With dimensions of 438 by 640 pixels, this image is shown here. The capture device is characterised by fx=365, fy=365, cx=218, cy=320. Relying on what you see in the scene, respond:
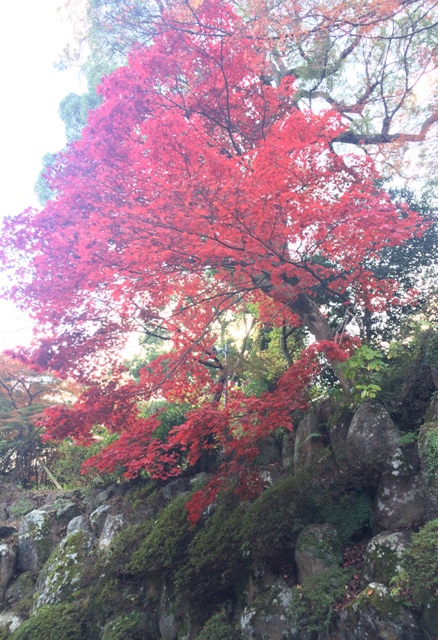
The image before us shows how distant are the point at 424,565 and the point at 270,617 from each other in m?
1.97

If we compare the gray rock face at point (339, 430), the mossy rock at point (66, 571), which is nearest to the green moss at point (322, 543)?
the gray rock face at point (339, 430)

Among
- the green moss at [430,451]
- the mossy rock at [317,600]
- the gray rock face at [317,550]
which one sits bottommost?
the mossy rock at [317,600]

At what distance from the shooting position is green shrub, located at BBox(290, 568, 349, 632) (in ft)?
12.3

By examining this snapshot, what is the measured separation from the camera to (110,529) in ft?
23.8

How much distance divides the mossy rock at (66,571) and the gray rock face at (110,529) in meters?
0.27

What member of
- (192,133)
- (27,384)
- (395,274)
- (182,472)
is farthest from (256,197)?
(27,384)

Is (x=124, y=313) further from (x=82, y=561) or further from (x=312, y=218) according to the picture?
(x=82, y=561)

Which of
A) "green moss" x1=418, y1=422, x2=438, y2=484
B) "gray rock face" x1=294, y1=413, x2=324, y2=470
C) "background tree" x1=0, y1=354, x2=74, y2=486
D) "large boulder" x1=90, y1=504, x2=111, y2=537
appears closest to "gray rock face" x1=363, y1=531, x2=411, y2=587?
"green moss" x1=418, y1=422, x2=438, y2=484

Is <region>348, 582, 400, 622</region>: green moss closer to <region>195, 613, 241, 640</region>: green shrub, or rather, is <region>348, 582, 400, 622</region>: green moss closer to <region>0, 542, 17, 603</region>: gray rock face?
<region>195, 613, 241, 640</region>: green shrub

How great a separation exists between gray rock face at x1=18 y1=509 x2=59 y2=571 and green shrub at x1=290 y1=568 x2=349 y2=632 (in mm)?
6670

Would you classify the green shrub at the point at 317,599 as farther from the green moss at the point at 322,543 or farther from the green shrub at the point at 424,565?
the green shrub at the point at 424,565

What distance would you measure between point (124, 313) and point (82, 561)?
475 cm

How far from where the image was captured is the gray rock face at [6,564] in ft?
25.7

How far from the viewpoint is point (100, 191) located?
8133 mm
